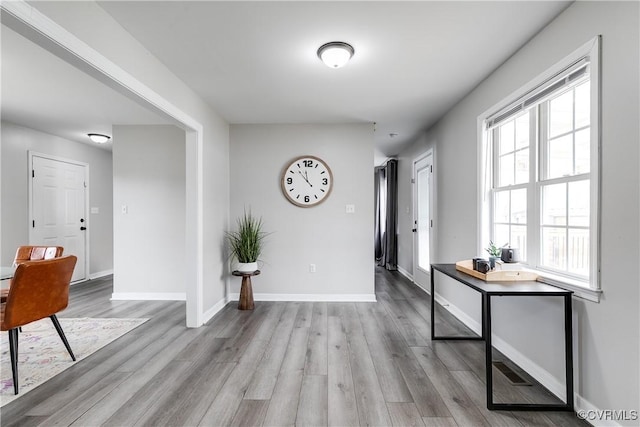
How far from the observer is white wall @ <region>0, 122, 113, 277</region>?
3947 millimetres

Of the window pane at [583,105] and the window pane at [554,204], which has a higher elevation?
the window pane at [583,105]

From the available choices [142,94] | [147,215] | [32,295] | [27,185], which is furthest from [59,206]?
[142,94]

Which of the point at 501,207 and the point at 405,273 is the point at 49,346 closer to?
the point at 501,207

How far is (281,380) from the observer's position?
2.03 meters

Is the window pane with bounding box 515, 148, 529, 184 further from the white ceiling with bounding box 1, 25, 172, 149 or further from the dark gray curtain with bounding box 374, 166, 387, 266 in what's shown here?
the dark gray curtain with bounding box 374, 166, 387, 266

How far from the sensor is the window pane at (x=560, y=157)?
1.83 m

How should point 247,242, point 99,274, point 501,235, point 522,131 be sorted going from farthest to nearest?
point 99,274, point 247,242, point 501,235, point 522,131

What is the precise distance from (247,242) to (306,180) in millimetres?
1124

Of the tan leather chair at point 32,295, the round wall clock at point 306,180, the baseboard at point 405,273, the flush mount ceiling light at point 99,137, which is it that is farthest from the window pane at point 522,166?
the flush mount ceiling light at point 99,137

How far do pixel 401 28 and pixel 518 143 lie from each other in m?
1.29

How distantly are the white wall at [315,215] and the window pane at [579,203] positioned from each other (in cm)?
228

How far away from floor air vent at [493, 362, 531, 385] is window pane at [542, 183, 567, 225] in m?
1.09

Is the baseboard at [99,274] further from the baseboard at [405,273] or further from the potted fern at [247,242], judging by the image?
the baseboard at [405,273]

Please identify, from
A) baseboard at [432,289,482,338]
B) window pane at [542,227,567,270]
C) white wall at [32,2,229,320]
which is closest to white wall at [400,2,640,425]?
window pane at [542,227,567,270]
